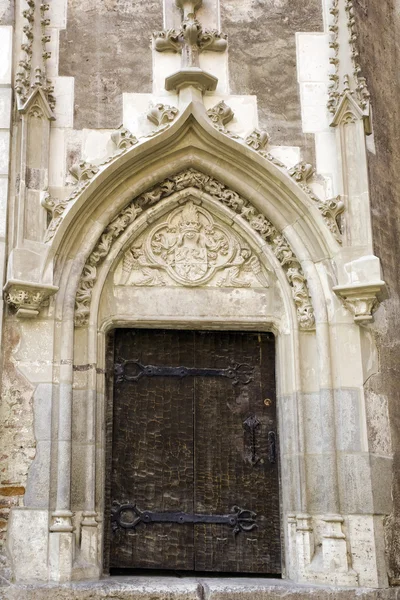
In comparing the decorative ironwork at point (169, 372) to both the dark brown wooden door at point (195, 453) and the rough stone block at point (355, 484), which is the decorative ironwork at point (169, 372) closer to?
the dark brown wooden door at point (195, 453)

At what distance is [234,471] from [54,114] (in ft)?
10.0

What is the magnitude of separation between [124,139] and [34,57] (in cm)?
97

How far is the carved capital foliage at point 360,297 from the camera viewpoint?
22.6ft

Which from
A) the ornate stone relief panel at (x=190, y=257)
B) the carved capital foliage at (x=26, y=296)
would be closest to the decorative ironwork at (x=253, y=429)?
the ornate stone relief panel at (x=190, y=257)

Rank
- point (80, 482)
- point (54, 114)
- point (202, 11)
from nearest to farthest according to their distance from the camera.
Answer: point (80, 482)
point (54, 114)
point (202, 11)

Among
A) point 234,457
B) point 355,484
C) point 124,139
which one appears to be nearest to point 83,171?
point 124,139

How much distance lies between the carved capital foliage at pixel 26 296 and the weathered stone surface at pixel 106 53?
54.9 inches

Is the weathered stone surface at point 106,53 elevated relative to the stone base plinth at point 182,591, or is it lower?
elevated

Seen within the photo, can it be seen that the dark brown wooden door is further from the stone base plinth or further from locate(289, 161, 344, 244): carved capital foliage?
locate(289, 161, 344, 244): carved capital foliage

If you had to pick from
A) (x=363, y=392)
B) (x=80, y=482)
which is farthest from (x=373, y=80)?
(x=80, y=482)

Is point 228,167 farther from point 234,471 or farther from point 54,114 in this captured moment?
point 234,471

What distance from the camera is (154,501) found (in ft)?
22.7

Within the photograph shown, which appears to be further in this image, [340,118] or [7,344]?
[340,118]

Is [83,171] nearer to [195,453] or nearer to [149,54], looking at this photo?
[149,54]
